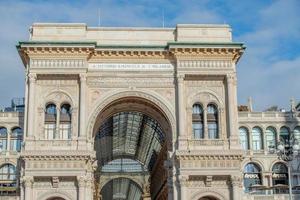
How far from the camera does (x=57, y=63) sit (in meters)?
48.3

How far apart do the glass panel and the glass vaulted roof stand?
10245mm

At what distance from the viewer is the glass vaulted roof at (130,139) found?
6469 cm

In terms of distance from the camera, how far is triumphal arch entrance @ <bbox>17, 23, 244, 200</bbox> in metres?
46.3

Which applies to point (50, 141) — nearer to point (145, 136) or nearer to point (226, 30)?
point (226, 30)

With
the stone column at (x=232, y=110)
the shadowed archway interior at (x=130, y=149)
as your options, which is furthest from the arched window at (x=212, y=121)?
the shadowed archway interior at (x=130, y=149)

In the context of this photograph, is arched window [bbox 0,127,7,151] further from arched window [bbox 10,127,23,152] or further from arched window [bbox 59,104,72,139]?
arched window [bbox 59,104,72,139]

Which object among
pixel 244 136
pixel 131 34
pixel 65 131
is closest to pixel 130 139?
pixel 244 136

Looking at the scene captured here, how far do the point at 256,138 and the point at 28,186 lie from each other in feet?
94.4

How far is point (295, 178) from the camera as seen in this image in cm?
6372

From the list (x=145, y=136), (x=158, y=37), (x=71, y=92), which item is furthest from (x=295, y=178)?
(x=71, y=92)

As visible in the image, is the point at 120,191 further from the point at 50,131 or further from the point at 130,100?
the point at 50,131

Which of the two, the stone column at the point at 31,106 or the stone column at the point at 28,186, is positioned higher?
the stone column at the point at 31,106

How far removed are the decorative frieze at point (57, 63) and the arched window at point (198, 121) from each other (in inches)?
393

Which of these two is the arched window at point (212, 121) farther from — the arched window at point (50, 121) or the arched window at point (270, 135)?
the arched window at point (270, 135)
